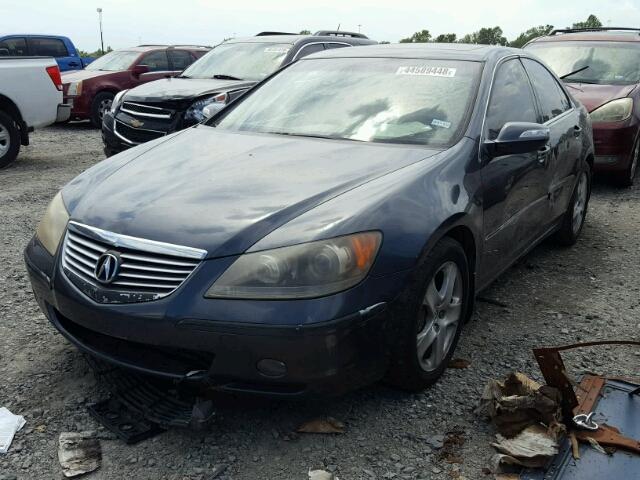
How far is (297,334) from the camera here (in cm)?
231

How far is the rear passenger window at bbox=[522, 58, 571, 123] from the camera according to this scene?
4.34 m

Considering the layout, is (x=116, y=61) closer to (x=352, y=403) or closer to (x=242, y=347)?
(x=352, y=403)

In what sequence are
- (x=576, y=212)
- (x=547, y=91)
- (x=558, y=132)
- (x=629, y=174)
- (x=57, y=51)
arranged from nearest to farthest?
(x=558, y=132), (x=547, y=91), (x=576, y=212), (x=629, y=174), (x=57, y=51)

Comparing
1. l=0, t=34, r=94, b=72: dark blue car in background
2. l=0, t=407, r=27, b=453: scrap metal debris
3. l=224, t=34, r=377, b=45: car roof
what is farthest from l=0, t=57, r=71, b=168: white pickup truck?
l=0, t=34, r=94, b=72: dark blue car in background

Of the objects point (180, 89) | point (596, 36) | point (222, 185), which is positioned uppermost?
point (596, 36)

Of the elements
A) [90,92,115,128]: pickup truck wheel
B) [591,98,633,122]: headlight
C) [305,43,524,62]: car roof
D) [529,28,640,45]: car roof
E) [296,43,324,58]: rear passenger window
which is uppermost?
[305,43,524,62]: car roof

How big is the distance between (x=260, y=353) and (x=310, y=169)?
0.96 m

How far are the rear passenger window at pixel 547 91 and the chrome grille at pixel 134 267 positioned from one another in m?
2.75

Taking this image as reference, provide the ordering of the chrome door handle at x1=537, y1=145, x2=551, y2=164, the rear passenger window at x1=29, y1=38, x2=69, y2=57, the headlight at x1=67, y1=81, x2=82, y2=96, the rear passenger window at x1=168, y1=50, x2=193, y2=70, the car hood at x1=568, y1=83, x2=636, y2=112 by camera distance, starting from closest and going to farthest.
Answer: the chrome door handle at x1=537, y1=145, x2=551, y2=164 < the car hood at x1=568, y1=83, x2=636, y2=112 < the headlight at x1=67, y1=81, x2=82, y2=96 < the rear passenger window at x1=168, y1=50, x2=193, y2=70 < the rear passenger window at x1=29, y1=38, x2=69, y2=57

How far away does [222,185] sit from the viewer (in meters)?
2.86

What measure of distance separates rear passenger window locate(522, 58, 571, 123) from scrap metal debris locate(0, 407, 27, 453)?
3.37m

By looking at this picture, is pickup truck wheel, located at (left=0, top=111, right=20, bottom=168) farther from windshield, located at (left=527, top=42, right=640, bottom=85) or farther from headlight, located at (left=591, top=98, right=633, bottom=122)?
headlight, located at (left=591, top=98, right=633, bottom=122)

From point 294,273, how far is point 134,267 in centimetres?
62

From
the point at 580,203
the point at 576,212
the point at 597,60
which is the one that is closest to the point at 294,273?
the point at 576,212
